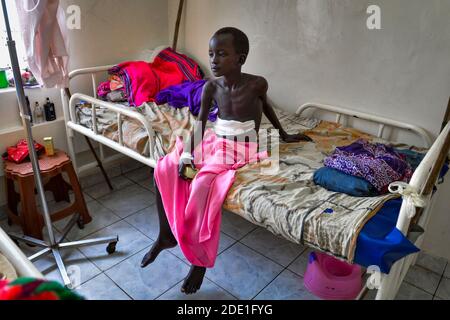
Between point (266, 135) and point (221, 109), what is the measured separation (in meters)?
0.34

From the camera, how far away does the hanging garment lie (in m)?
1.51

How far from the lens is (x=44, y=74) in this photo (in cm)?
163

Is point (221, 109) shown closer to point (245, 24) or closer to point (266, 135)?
point (266, 135)

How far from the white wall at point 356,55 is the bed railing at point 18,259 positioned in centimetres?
177

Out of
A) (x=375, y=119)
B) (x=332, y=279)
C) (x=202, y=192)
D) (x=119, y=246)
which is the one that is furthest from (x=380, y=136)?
(x=119, y=246)

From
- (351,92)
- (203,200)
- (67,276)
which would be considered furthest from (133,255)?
(351,92)

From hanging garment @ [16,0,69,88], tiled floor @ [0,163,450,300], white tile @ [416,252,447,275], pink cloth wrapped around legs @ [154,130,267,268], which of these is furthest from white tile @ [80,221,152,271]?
white tile @ [416,252,447,275]

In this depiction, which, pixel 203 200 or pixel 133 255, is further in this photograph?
pixel 133 255

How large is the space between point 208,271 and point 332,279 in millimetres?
611

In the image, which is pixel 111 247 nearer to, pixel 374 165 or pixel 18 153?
pixel 18 153

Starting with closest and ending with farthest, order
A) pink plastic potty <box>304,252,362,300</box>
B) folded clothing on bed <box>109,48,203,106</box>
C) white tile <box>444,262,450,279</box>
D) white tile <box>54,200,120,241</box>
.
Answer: pink plastic potty <box>304,252,362,300</box>, white tile <box>444,262,450,279</box>, white tile <box>54,200,120,241</box>, folded clothing on bed <box>109,48,203,106</box>

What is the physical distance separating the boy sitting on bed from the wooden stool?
24.1 inches

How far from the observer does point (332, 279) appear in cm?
164

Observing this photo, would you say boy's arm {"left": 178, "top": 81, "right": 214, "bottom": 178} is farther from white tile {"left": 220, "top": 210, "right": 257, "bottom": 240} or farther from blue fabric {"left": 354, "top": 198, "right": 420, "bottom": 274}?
blue fabric {"left": 354, "top": 198, "right": 420, "bottom": 274}
